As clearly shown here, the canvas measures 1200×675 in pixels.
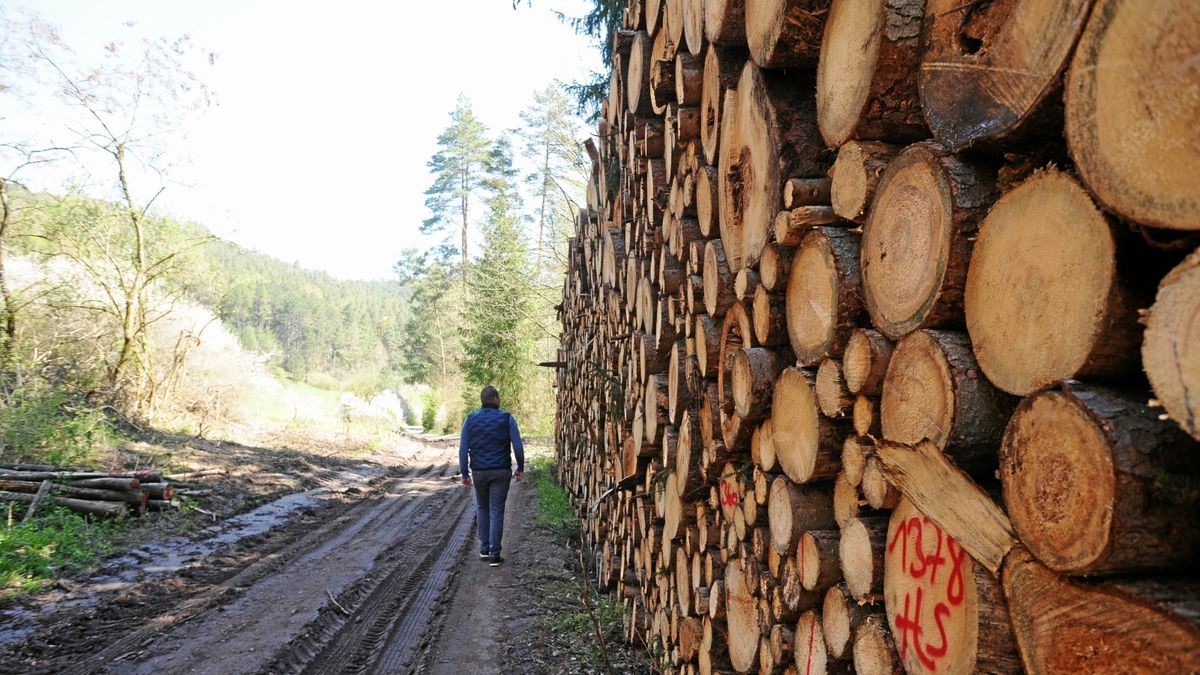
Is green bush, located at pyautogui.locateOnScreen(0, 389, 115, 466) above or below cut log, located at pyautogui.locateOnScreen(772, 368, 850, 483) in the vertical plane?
below

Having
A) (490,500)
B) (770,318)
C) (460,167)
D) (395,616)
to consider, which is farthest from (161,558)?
(460,167)

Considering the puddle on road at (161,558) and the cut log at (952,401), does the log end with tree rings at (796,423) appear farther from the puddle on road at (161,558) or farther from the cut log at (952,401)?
the puddle on road at (161,558)

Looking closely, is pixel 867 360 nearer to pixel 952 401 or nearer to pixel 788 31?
pixel 952 401

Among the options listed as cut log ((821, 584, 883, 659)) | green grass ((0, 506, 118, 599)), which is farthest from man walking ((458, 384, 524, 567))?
cut log ((821, 584, 883, 659))

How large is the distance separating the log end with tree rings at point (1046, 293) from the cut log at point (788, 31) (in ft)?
3.16

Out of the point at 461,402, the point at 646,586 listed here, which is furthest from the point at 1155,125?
the point at 461,402

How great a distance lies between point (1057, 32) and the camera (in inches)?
35.5

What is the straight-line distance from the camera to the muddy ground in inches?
159

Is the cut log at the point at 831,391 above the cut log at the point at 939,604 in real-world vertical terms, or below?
above

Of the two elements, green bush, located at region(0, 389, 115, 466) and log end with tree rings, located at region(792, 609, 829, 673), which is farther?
green bush, located at region(0, 389, 115, 466)

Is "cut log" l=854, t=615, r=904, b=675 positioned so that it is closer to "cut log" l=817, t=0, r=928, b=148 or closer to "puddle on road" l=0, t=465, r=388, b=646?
"cut log" l=817, t=0, r=928, b=148

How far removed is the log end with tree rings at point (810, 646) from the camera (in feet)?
5.67

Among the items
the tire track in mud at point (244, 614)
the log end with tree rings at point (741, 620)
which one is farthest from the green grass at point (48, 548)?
the log end with tree rings at point (741, 620)

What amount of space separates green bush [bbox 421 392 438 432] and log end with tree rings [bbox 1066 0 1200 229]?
27.6 meters
